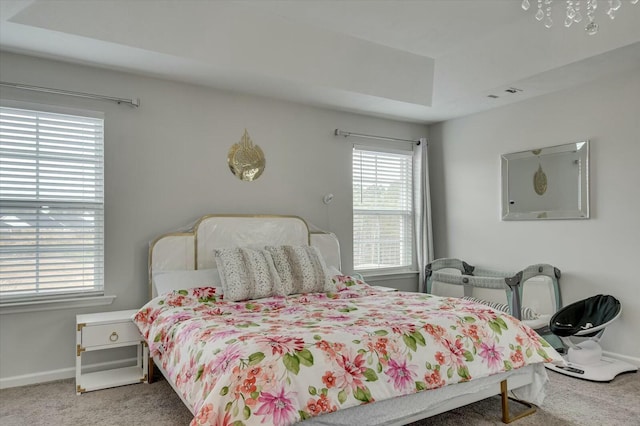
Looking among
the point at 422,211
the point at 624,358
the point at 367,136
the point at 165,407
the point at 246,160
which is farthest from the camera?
the point at 422,211

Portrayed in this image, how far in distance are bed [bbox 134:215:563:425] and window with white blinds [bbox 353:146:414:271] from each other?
47.2 inches

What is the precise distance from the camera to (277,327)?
2422 millimetres

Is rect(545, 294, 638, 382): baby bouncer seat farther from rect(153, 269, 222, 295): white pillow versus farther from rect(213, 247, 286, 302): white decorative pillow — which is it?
rect(153, 269, 222, 295): white pillow

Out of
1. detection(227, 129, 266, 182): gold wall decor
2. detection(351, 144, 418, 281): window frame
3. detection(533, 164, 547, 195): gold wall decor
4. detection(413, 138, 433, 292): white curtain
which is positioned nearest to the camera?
detection(227, 129, 266, 182): gold wall decor

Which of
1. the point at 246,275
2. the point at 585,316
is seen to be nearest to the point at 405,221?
the point at 585,316

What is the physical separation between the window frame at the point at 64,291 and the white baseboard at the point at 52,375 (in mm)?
466

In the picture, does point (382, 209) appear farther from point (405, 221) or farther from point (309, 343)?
point (309, 343)

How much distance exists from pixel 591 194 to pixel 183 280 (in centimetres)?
346

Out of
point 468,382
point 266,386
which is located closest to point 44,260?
point 266,386

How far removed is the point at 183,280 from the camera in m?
3.48

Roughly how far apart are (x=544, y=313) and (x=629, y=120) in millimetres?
1730

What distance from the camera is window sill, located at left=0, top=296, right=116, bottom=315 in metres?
3.21

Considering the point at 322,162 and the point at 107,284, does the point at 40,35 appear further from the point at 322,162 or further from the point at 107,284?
the point at 322,162

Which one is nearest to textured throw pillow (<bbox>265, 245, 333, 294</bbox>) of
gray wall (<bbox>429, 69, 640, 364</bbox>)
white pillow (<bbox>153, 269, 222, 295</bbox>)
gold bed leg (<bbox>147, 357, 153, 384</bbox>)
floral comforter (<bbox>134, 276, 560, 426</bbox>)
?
floral comforter (<bbox>134, 276, 560, 426</bbox>)
